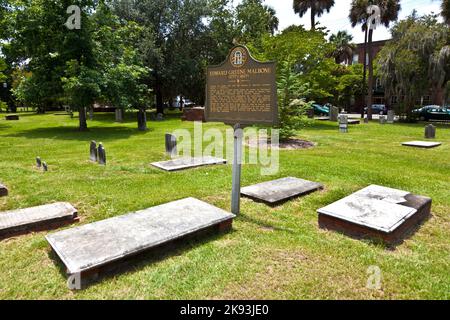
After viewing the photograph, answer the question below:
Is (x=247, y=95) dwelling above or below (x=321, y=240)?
above

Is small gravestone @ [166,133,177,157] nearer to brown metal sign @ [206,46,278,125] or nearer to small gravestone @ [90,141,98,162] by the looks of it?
small gravestone @ [90,141,98,162]

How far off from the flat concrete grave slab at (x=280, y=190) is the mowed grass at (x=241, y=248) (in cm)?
20

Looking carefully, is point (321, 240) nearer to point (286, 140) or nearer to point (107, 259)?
point (107, 259)

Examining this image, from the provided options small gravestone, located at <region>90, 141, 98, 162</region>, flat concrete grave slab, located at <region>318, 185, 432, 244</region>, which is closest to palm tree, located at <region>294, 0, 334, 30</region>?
small gravestone, located at <region>90, 141, 98, 162</region>

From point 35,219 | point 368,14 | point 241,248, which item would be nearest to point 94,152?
point 35,219

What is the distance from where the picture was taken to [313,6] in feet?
102

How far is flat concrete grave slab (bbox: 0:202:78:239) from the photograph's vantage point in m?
3.98

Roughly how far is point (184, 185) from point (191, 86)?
23.9m

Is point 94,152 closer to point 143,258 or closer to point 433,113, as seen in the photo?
point 143,258

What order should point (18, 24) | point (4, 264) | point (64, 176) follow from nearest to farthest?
point (4, 264)
point (64, 176)
point (18, 24)

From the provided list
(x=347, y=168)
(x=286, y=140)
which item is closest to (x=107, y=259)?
(x=347, y=168)

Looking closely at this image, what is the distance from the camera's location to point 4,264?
3.29m

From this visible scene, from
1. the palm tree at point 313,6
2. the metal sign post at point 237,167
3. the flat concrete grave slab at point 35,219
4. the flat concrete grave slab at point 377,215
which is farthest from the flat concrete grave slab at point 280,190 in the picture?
the palm tree at point 313,6

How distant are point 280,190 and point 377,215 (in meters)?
1.90
